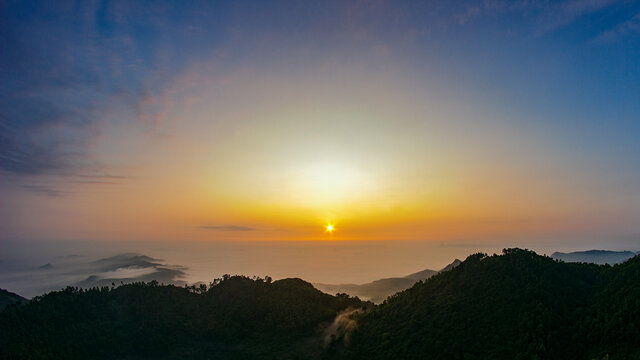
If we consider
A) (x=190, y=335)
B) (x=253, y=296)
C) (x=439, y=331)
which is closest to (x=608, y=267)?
(x=439, y=331)

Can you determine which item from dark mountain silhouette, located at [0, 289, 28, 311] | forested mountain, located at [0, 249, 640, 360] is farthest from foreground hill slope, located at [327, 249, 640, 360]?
dark mountain silhouette, located at [0, 289, 28, 311]

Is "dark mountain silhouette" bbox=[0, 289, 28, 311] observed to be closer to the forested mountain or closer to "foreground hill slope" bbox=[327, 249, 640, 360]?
the forested mountain

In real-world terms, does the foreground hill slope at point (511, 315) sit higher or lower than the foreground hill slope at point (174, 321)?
higher

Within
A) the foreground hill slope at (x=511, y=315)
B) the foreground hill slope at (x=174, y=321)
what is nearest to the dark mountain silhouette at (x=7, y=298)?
the foreground hill slope at (x=174, y=321)

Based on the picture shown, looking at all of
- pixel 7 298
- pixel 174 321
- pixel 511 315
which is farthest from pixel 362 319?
pixel 7 298

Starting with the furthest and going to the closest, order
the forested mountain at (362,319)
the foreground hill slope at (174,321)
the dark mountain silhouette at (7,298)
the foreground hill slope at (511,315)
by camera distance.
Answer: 1. the dark mountain silhouette at (7,298)
2. the foreground hill slope at (174,321)
3. the forested mountain at (362,319)
4. the foreground hill slope at (511,315)

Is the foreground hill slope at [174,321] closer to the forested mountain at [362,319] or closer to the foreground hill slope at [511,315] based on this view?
the forested mountain at [362,319]
